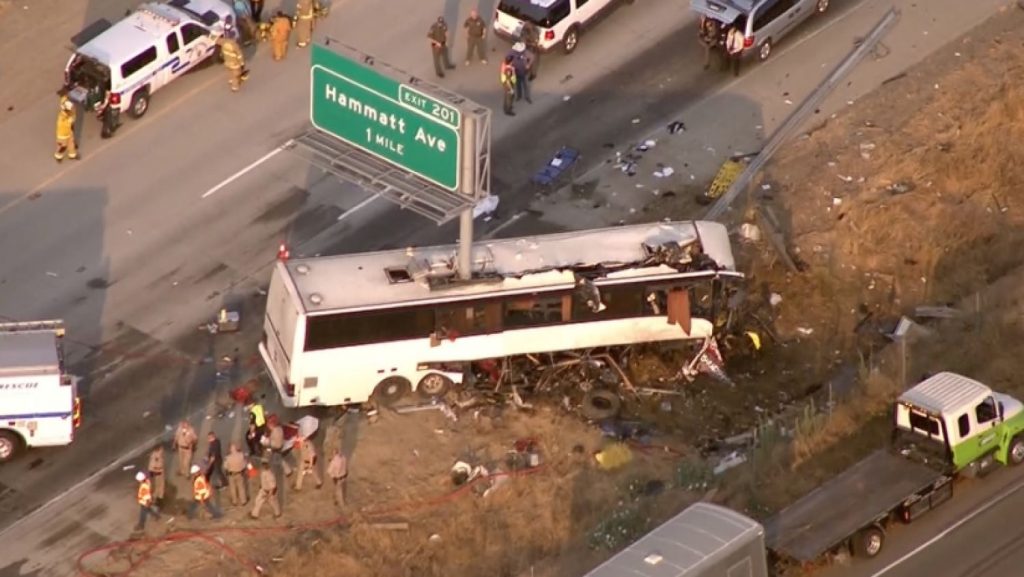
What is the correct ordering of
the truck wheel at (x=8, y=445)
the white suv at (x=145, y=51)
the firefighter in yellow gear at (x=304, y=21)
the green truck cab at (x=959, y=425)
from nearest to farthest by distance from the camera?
the green truck cab at (x=959, y=425) < the truck wheel at (x=8, y=445) < the white suv at (x=145, y=51) < the firefighter in yellow gear at (x=304, y=21)

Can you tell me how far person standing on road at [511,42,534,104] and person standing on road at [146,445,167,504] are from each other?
14640 millimetres

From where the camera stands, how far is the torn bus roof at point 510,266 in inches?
1719

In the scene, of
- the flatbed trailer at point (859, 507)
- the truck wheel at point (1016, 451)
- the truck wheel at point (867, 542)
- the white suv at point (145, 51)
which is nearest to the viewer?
the flatbed trailer at point (859, 507)

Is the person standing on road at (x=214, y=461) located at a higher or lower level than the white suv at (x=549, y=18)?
lower

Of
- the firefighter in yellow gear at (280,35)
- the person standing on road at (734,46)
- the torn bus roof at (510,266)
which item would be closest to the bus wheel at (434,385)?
the torn bus roof at (510,266)

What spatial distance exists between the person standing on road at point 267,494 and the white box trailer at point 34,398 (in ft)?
12.6

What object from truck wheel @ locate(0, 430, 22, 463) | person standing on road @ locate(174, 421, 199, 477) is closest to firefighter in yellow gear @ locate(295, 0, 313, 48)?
person standing on road @ locate(174, 421, 199, 477)

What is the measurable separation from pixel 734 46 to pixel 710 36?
2.19 ft

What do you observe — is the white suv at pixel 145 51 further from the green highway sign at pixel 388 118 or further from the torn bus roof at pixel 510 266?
the torn bus roof at pixel 510 266

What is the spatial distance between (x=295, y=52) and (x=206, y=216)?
21.9 feet

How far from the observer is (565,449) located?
143 ft

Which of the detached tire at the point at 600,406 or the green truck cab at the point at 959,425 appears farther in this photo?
the detached tire at the point at 600,406

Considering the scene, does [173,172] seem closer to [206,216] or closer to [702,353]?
[206,216]

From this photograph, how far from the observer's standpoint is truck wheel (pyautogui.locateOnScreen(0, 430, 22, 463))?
42.8m
